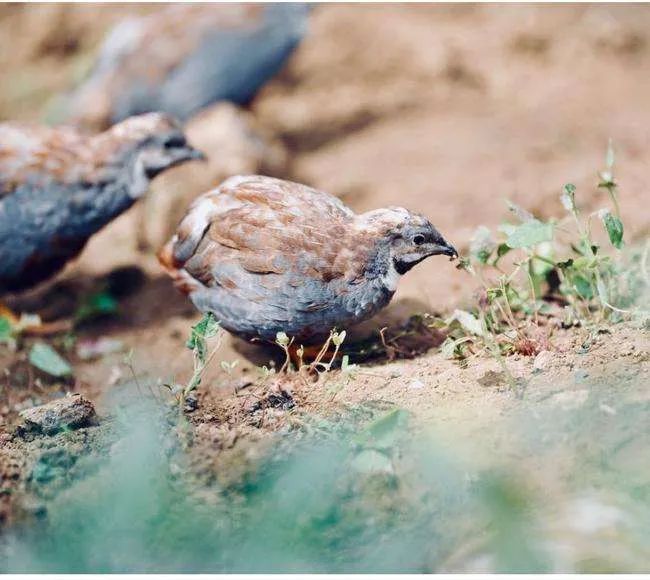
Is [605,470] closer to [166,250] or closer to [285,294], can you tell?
[285,294]

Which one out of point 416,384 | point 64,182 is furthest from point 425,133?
point 416,384

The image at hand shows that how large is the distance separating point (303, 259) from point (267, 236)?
212 mm

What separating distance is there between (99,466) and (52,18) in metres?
5.61

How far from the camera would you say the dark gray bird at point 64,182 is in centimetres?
474

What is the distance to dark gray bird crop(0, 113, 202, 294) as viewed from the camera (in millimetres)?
4738

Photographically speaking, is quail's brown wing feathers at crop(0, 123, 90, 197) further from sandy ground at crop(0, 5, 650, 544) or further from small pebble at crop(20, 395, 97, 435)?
small pebble at crop(20, 395, 97, 435)

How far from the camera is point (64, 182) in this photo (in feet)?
15.9

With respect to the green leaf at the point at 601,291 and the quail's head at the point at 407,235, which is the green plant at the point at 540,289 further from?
the quail's head at the point at 407,235

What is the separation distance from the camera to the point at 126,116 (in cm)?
652

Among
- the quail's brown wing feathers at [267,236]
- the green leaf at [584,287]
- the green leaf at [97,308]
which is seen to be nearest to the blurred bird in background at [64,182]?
the green leaf at [97,308]

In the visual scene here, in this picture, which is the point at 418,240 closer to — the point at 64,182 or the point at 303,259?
the point at 303,259

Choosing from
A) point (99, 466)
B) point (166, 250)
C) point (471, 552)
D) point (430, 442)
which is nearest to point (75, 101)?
point (166, 250)

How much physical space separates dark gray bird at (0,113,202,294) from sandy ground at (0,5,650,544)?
520 millimetres

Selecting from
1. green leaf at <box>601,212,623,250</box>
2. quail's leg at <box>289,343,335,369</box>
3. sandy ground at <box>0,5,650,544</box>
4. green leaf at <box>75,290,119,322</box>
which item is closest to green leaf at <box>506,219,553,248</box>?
green leaf at <box>601,212,623,250</box>
